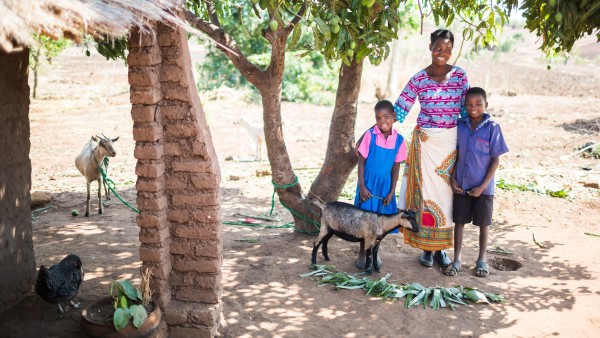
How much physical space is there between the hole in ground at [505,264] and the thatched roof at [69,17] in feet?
13.3

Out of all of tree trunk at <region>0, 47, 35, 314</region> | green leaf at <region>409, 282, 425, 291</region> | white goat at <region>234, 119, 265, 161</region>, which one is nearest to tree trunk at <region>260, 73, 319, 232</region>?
green leaf at <region>409, 282, 425, 291</region>

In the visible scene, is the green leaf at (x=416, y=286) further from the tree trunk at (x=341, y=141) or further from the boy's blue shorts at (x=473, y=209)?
the tree trunk at (x=341, y=141)

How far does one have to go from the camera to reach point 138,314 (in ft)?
11.1

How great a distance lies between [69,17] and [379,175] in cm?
311

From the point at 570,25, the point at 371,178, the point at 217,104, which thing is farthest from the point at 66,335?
the point at 217,104

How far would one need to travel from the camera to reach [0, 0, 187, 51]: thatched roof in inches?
95.0

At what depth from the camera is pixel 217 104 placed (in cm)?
1523

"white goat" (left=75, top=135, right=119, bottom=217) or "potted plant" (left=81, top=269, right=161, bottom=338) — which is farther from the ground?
"white goat" (left=75, top=135, right=119, bottom=217)

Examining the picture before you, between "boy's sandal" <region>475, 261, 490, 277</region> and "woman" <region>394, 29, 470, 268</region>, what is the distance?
27cm

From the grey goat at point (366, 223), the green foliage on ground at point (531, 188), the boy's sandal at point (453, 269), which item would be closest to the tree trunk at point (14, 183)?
the grey goat at point (366, 223)

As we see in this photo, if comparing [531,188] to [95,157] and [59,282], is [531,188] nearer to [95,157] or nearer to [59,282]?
[95,157]

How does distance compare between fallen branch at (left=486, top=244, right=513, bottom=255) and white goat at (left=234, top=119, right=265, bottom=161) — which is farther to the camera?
white goat at (left=234, top=119, right=265, bottom=161)

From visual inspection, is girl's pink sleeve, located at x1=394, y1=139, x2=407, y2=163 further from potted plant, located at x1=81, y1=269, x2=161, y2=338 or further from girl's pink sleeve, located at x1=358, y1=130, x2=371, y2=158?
potted plant, located at x1=81, y1=269, x2=161, y2=338

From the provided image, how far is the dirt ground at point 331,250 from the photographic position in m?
4.07
